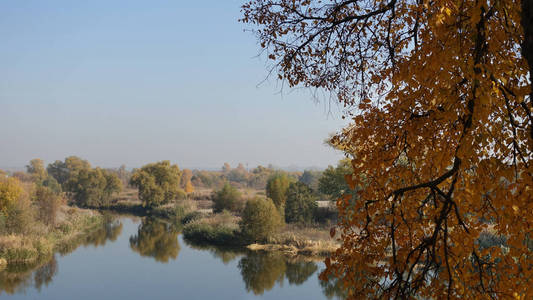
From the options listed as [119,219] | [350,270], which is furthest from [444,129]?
[119,219]

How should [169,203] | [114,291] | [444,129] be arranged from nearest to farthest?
1. [444,129]
2. [114,291]
3. [169,203]

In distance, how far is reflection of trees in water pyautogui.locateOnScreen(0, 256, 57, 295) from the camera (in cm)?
1305

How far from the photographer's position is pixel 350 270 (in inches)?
124

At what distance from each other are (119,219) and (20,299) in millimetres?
16343

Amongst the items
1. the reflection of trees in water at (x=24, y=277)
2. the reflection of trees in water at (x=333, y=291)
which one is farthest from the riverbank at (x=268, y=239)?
the reflection of trees in water at (x=24, y=277)

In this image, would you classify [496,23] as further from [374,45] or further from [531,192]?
[374,45]

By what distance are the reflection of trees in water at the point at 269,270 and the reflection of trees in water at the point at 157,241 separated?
3.68 meters

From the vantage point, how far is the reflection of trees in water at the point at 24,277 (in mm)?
13051

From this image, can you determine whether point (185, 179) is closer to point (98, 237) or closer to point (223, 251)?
point (98, 237)

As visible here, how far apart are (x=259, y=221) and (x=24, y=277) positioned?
906cm

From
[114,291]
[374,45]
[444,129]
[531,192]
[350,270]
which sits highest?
[374,45]

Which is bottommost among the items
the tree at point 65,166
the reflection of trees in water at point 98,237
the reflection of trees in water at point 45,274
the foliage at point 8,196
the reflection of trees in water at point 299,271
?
the reflection of trees in water at point 299,271

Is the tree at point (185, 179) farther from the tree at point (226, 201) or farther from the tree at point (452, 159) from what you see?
the tree at point (452, 159)

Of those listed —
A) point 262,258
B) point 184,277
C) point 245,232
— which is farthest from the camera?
point 245,232
